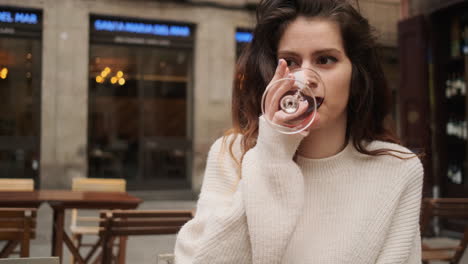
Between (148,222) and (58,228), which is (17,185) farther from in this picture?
(148,222)

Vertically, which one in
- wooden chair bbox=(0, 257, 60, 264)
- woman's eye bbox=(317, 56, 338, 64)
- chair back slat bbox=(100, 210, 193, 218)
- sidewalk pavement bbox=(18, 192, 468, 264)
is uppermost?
woman's eye bbox=(317, 56, 338, 64)

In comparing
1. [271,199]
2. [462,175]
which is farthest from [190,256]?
[462,175]

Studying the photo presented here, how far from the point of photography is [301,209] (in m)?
1.29

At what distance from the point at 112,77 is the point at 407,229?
1036 cm

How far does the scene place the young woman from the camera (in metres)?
1.26

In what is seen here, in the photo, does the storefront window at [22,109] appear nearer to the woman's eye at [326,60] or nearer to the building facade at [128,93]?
the building facade at [128,93]

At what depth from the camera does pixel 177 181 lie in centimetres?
1184

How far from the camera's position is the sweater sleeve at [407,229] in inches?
54.2

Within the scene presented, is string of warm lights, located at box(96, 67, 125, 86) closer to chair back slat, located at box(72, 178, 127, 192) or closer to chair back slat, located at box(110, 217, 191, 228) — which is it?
chair back slat, located at box(72, 178, 127, 192)

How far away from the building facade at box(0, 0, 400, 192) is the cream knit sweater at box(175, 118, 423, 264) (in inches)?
301

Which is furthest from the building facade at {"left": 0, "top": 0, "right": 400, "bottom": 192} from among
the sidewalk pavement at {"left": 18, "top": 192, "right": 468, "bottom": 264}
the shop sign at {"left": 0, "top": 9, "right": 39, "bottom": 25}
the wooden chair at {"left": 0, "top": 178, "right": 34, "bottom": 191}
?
the wooden chair at {"left": 0, "top": 178, "right": 34, "bottom": 191}

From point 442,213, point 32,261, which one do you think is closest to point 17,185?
point 32,261

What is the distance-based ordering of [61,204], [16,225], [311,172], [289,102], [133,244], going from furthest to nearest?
[133,244]
[61,204]
[16,225]
[311,172]
[289,102]

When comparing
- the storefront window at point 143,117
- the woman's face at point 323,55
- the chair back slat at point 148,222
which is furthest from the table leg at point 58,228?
the storefront window at point 143,117
